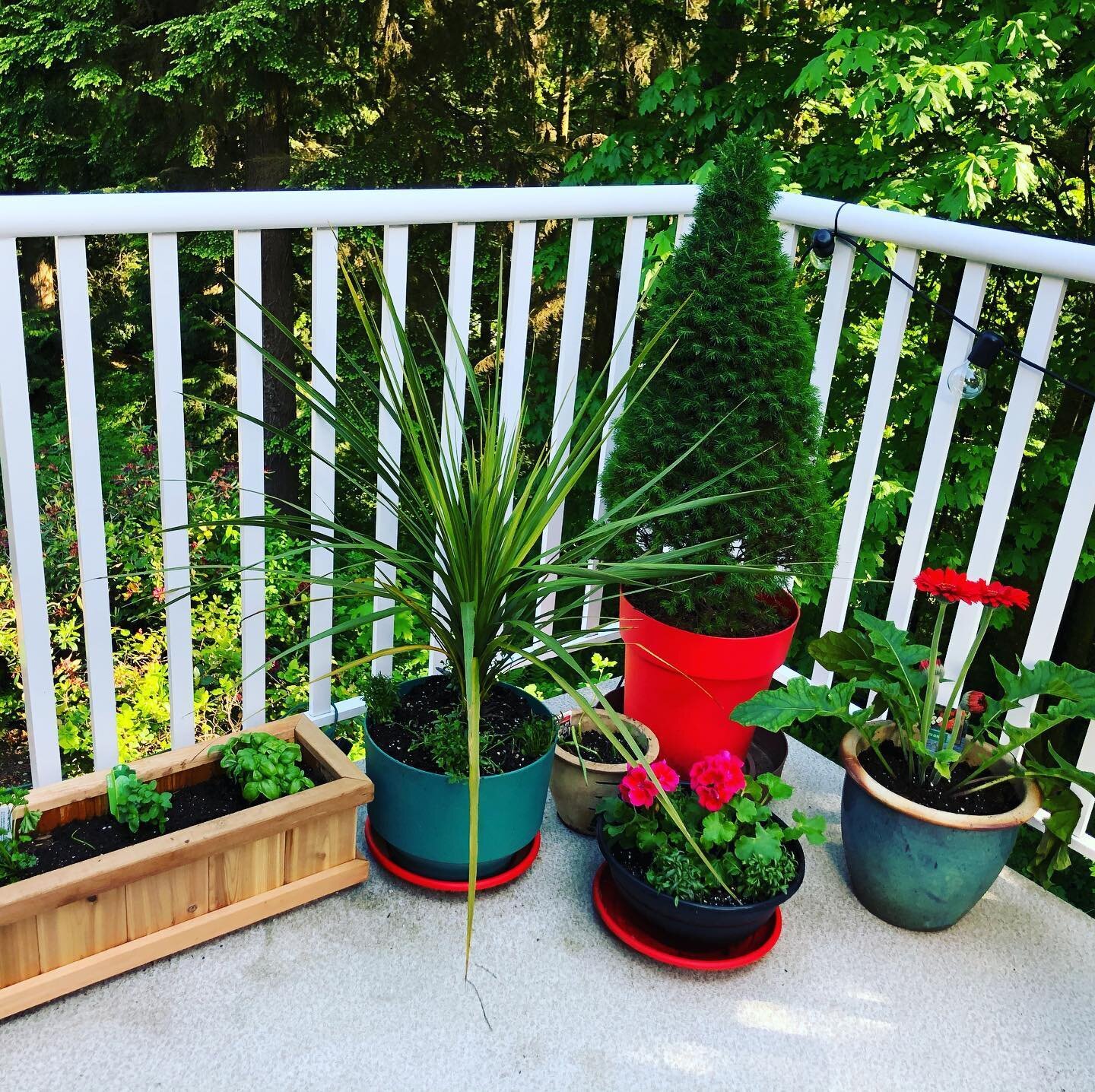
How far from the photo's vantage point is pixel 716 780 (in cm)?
168

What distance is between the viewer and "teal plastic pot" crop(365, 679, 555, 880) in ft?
5.53

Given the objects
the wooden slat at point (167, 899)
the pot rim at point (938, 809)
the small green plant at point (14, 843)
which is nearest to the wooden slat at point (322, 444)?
the wooden slat at point (167, 899)

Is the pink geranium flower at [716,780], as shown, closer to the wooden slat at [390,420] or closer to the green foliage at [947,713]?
the green foliage at [947,713]

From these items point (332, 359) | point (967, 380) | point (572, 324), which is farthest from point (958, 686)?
point (332, 359)

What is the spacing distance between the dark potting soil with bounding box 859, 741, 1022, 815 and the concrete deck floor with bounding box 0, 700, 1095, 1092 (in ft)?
0.77

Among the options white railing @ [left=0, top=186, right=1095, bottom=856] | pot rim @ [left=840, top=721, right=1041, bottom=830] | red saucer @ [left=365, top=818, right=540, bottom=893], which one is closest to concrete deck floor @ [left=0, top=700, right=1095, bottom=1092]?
red saucer @ [left=365, top=818, right=540, bottom=893]

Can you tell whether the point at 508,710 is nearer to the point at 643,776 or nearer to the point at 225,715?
the point at 643,776

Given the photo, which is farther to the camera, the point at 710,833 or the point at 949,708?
the point at 949,708

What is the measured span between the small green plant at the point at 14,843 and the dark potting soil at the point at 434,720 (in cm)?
52

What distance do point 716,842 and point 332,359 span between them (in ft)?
3.36

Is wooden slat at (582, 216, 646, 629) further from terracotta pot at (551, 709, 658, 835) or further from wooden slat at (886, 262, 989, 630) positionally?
wooden slat at (886, 262, 989, 630)

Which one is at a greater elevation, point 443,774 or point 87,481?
point 87,481

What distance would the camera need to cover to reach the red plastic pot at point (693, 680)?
6.33 ft

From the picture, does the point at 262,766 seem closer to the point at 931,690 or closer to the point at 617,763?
the point at 617,763
